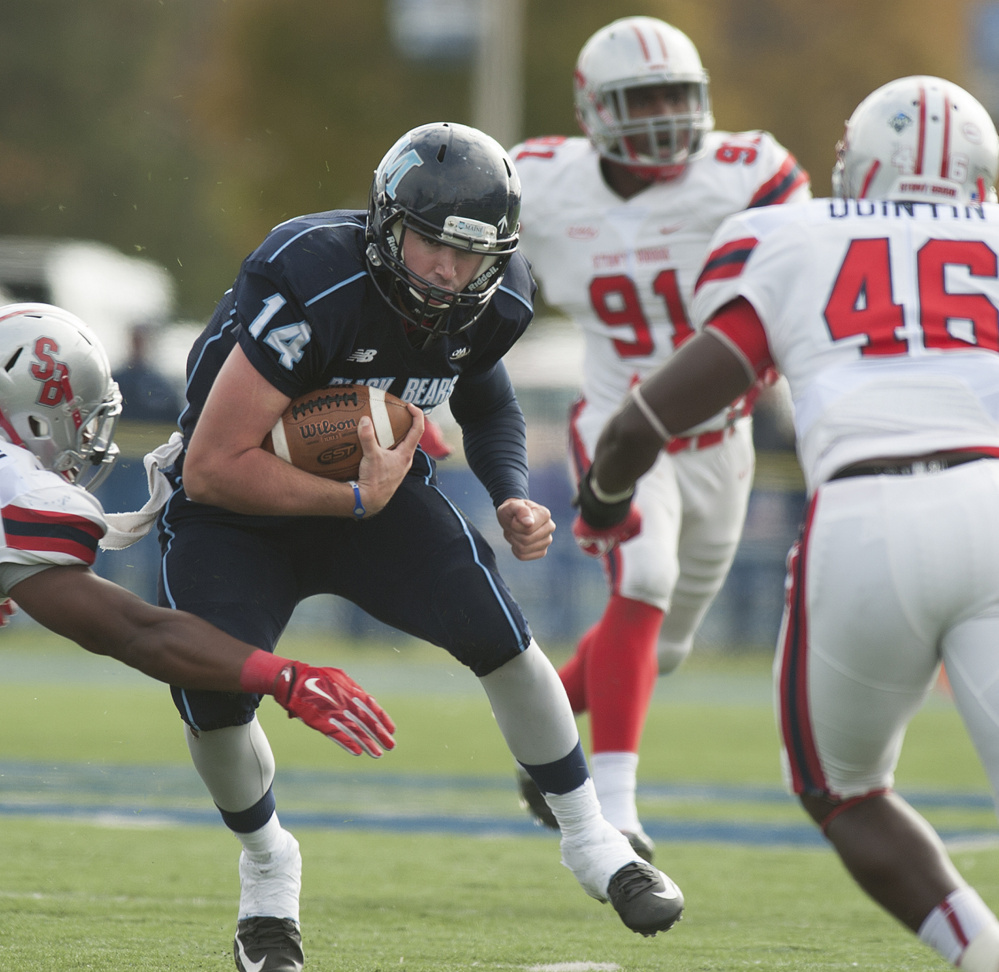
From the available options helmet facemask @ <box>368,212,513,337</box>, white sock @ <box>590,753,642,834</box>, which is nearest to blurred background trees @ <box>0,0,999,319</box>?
white sock @ <box>590,753,642,834</box>

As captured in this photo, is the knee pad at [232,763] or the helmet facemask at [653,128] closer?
the knee pad at [232,763]

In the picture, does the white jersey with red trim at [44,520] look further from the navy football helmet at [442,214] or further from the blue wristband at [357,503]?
the navy football helmet at [442,214]

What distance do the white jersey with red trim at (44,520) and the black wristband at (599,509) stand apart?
973 mm

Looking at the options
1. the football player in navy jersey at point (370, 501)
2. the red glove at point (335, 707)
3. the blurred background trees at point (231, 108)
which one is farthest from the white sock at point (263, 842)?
the blurred background trees at point (231, 108)

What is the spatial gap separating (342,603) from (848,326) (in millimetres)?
9313

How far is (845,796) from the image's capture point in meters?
2.86

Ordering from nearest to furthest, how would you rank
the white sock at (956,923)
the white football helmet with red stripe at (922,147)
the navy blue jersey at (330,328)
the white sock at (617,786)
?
the white sock at (956,923), the white football helmet with red stripe at (922,147), the navy blue jersey at (330,328), the white sock at (617,786)

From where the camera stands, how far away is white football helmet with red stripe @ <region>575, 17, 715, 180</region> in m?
5.09

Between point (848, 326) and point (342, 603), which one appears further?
point (342, 603)

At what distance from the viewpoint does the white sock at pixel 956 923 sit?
8.86 ft

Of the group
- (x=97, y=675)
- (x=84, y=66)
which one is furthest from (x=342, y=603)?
(x=84, y=66)

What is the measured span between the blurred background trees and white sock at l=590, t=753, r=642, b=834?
16.8m

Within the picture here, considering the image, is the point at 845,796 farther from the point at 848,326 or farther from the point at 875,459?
the point at 848,326

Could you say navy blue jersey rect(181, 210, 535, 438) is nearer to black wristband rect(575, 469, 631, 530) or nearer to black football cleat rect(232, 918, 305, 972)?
black wristband rect(575, 469, 631, 530)
